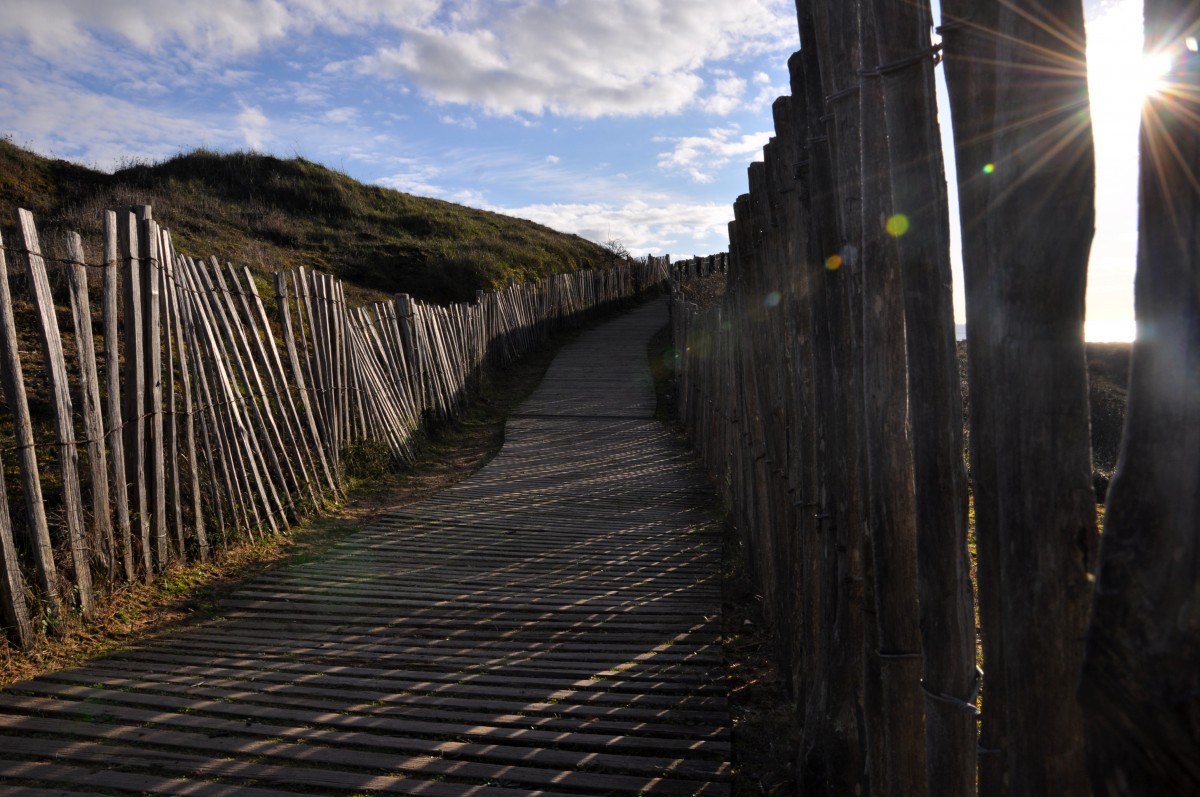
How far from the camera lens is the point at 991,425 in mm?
1421

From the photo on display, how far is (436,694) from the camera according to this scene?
3.65 meters

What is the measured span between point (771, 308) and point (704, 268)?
28.8 meters

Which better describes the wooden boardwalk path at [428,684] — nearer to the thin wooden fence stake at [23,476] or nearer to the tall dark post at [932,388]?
the thin wooden fence stake at [23,476]

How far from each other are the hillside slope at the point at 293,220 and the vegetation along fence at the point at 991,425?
11.8m

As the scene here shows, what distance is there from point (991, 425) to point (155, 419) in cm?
486

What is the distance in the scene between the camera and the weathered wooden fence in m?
4.12

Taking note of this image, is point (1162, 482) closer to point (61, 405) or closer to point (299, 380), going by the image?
point (61, 405)

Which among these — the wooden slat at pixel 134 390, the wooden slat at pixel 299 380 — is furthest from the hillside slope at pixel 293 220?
the wooden slat at pixel 134 390

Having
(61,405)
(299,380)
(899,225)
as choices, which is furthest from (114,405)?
(899,225)

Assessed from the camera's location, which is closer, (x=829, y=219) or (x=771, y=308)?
(x=829, y=219)

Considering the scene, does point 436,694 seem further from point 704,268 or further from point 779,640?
point 704,268

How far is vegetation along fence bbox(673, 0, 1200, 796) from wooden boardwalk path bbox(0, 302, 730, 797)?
0.86 metres

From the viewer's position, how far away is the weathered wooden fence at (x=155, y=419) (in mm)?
4125

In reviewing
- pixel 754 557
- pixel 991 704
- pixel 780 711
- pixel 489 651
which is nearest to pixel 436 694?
pixel 489 651
